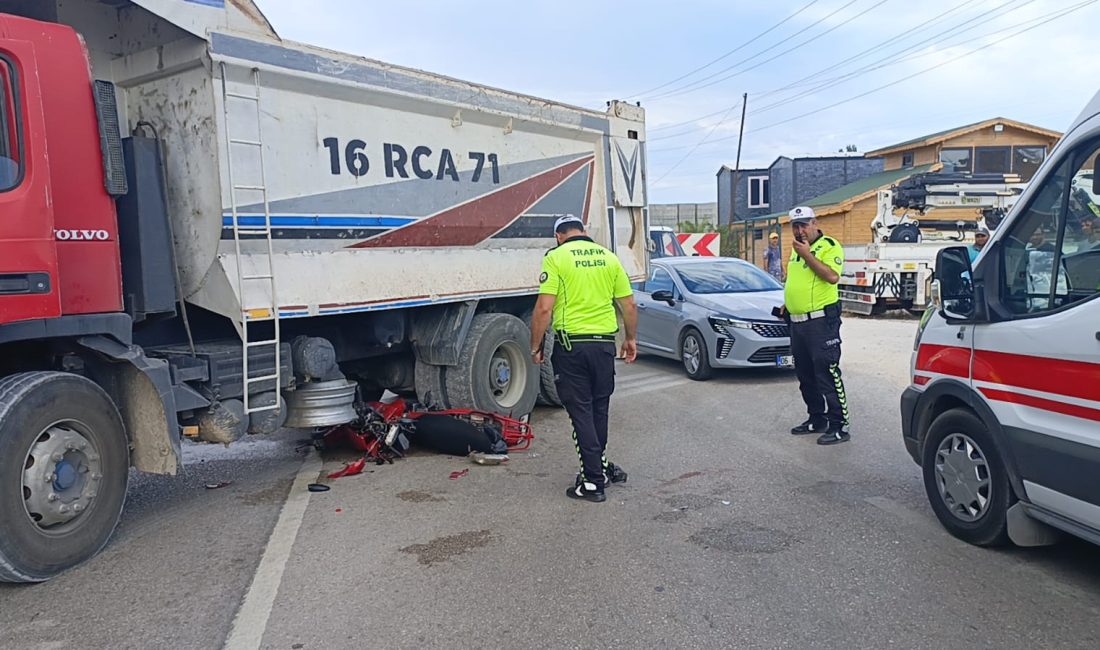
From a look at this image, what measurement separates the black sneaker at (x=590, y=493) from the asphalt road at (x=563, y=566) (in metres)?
0.10

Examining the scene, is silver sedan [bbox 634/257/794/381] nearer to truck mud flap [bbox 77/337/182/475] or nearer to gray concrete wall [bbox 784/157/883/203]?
truck mud flap [bbox 77/337/182/475]

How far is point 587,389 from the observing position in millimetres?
5668

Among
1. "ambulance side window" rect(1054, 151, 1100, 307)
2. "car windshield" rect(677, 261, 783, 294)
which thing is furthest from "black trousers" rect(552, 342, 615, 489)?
"car windshield" rect(677, 261, 783, 294)

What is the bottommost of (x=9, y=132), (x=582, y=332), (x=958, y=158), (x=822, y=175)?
(x=582, y=332)

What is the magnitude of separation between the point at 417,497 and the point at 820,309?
11.8 feet

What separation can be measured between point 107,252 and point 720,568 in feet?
12.5

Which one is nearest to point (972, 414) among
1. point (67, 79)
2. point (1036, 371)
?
point (1036, 371)

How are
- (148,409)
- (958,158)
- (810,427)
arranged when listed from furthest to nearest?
(958,158) < (810,427) < (148,409)

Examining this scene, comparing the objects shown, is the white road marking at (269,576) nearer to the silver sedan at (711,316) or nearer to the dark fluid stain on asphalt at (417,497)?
the dark fluid stain on asphalt at (417,497)

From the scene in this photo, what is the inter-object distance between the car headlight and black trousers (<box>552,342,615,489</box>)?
14.7 ft

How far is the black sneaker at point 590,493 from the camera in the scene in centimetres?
555

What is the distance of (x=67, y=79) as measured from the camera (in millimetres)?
4586

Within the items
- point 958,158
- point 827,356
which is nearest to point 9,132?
point 827,356

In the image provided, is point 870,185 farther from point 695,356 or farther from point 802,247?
point 802,247
